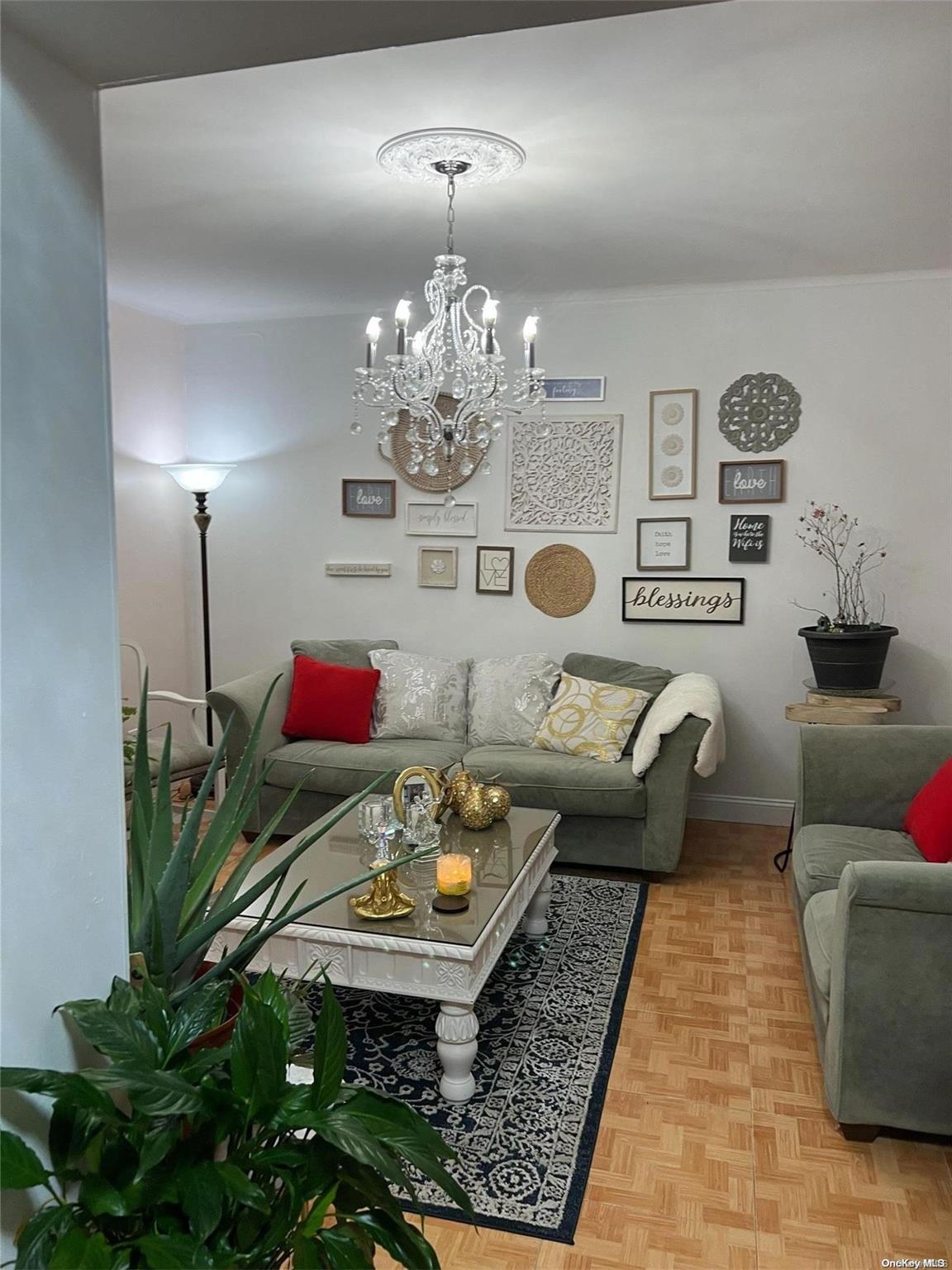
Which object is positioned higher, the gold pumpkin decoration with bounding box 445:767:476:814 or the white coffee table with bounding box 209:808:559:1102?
the gold pumpkin decoration with bounding box 445:767:476:814

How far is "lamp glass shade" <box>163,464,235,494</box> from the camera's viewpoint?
4.98 meters

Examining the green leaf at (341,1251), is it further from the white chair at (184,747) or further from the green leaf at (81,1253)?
the white chair at (184,747)

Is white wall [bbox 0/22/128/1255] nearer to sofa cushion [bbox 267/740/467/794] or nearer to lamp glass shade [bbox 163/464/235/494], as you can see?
sofa cushion [bbox 267/740/467/794]

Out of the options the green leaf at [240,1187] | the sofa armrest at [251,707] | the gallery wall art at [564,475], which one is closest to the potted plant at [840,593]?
the gallery wall art at [564,475]

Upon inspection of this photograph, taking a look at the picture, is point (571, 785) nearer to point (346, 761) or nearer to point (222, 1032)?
point (346, 761)

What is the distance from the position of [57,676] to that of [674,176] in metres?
2.82

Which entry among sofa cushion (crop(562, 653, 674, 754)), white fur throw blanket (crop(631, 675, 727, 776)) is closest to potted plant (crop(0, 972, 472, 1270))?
white fur throw blanket (crop(631, 675, 727, 776))

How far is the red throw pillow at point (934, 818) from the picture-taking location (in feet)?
8.89

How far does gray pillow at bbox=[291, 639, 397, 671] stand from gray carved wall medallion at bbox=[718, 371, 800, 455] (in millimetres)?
2090

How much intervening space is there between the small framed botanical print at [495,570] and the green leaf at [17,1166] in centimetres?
423

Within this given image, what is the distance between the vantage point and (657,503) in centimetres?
474

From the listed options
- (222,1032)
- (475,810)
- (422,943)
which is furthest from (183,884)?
(475,810)

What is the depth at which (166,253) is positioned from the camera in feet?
13.2

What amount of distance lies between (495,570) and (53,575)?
4108mm
